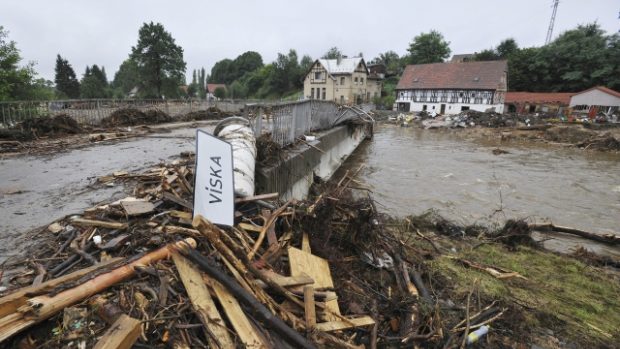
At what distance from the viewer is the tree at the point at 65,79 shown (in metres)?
69.1

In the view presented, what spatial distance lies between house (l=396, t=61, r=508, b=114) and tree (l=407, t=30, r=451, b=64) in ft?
67.0

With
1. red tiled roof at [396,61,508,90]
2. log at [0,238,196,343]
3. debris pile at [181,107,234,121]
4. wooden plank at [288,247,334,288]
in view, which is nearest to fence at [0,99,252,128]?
debris pile at [181,107,234,121]

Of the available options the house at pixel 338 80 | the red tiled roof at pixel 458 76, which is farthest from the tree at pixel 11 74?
the red tiled roof at pixel 458 76

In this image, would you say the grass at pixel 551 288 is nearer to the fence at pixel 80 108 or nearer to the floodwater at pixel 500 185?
the floodwater at pixel 500 185

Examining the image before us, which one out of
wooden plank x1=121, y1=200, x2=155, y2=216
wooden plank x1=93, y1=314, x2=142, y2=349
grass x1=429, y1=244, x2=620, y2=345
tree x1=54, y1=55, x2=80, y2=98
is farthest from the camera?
tree x1=54, y1=55, x2=80, y2=98

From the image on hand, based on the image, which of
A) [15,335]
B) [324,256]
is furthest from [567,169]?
[15,335]

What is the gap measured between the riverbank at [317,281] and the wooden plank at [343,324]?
32 mm

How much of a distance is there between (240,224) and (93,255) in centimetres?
153

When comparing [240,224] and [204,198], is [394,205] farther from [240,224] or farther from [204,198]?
[204,198]

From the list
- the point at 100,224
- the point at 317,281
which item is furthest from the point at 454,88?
the point at 100,224

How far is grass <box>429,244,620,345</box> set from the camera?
4.23 m

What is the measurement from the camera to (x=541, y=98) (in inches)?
1892

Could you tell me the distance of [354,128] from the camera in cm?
1905

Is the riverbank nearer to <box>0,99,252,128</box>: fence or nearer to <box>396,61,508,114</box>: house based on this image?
<box>0,99,252,128</box>: fence
